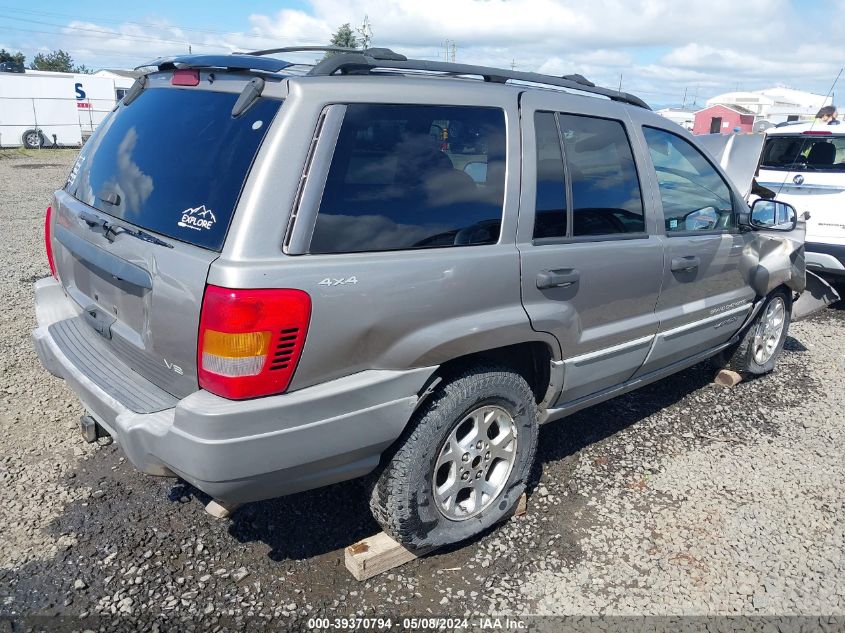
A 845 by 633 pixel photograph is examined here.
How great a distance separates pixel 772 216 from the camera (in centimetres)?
419

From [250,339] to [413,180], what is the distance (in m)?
0.88

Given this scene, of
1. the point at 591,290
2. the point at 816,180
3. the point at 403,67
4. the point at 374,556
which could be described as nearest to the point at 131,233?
the point at 403,67

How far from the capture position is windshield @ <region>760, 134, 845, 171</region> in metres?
7.27

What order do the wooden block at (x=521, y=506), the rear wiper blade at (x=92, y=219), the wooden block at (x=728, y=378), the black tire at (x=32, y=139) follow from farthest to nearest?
1. the black tire at (x=32, y=139)
2. the wooden block at (x=728, y=378)
3. the wooden block at (x=521, y=506)
4. the rear wiper blade at (x=92, y=219)

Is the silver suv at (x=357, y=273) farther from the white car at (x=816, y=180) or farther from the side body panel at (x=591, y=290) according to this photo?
the white car at (x=816, y=180)

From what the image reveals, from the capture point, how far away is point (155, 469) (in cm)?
235

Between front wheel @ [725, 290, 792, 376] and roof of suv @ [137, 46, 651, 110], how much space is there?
8.68 ft

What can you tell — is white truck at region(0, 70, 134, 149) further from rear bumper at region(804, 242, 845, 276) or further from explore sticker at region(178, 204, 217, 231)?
explore sticker at region(178, 204, 217, 231)

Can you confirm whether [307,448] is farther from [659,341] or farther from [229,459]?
[659,341]

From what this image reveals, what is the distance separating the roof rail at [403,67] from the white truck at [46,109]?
26.3 m

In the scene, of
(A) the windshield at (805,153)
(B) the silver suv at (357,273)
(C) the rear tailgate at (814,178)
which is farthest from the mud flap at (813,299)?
(B) the silver suv at (357,273)

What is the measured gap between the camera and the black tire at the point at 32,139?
26281mm

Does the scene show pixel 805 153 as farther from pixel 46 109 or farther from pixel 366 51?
pixel 46 109

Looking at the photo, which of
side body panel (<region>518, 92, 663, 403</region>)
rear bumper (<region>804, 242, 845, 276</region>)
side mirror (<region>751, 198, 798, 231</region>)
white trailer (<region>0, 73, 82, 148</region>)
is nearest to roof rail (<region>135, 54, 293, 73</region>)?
side body panel (<region>518, 92, 663, 403</region>)
